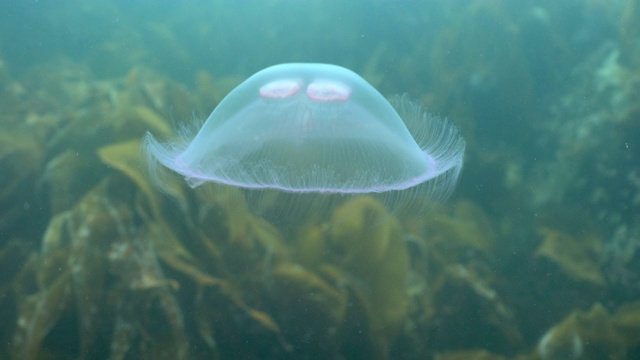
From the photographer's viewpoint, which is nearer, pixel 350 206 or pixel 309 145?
pixel 309 145

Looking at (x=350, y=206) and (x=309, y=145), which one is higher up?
(x=350, y=206)

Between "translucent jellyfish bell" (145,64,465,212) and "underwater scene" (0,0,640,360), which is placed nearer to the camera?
"translucent jellyfish bell" (145,64,465,212)

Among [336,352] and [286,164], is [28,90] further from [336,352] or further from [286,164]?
[336,352]

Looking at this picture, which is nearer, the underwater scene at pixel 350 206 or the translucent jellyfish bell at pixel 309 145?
the translucent jellyfish bell at pixel 309 145

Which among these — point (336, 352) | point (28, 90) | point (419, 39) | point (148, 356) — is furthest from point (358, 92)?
point (28, 90)
